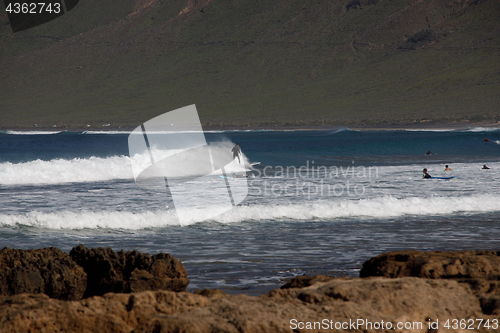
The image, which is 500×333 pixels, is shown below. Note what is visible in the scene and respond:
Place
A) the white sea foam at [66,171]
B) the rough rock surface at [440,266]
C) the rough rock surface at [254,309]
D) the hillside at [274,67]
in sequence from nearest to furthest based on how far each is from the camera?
the rough rock surface at [254,309] < the rough rock surface at [440,266] < the white sea foam at [66,171] < the hillside at [274,67]

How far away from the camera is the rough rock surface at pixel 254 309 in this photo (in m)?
4.23

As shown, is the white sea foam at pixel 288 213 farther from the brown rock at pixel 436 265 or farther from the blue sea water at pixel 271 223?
the brown rock at pixel 436 265

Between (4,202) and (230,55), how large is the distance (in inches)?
5916

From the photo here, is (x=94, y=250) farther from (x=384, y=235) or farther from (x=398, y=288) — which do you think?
(x=384, y=235)

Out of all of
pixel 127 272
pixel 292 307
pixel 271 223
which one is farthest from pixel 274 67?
pixel 292 307

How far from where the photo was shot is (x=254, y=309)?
4.43 meters

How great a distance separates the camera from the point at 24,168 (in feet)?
90.1

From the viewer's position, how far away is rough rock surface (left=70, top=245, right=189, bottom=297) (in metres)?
6.49

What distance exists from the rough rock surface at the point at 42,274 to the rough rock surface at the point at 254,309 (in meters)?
1.33

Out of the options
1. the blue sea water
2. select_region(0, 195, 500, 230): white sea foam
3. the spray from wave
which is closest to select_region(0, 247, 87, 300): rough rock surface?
the blue sea water

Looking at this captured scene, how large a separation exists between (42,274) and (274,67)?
5854 inches

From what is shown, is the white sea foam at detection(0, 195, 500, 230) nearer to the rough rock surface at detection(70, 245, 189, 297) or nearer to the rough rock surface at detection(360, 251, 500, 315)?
the rough rock surface at detection(70, 245, 189, 297)

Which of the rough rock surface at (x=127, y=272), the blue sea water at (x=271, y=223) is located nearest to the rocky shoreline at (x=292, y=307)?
the rough rock surface at (x=127, y=272)

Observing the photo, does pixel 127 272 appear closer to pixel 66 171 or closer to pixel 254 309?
pixel 254 309
